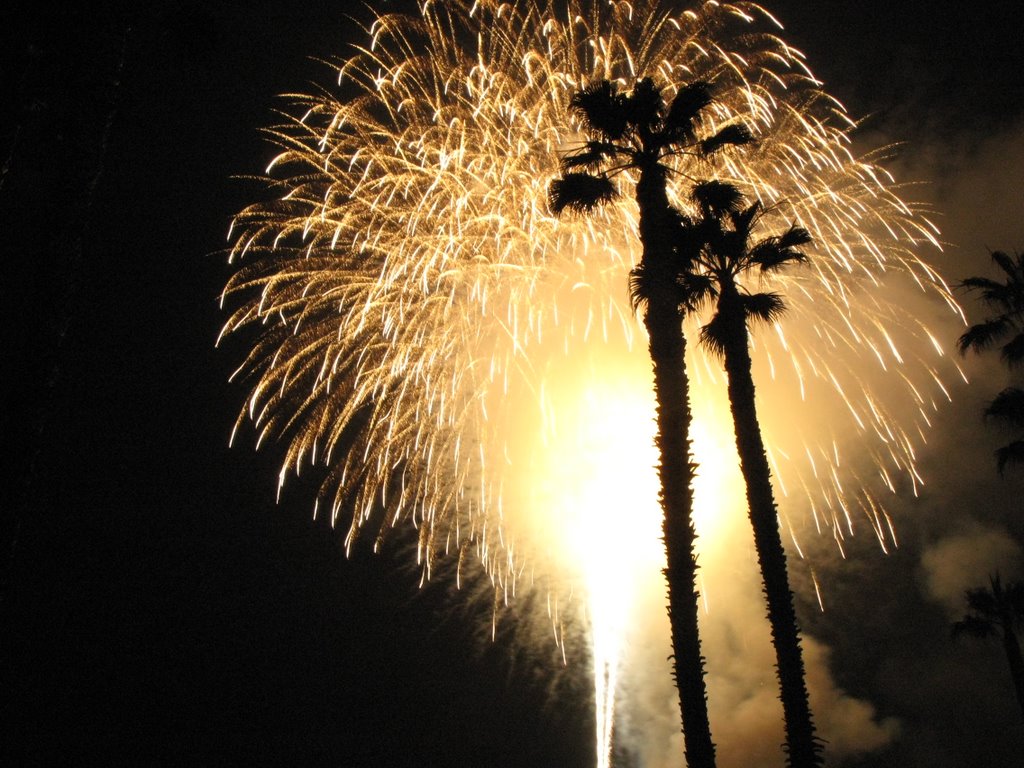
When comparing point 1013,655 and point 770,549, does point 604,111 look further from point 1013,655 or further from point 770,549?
point 1013,655

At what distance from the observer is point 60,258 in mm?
9375

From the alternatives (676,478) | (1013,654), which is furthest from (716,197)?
(1013,654)

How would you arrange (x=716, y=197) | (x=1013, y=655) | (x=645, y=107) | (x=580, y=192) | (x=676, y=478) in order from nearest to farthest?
(x=676, y=478), (x=580, y=192), (x=645, y=107), (x=716, y=197), (x=1013, y=655)

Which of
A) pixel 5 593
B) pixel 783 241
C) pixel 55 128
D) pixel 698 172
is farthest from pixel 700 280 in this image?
pixel 5 593

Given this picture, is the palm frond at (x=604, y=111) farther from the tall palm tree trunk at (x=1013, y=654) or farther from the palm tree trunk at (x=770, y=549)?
the tall palm tree trunk at (x=1013, y=654)

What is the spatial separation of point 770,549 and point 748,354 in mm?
4087

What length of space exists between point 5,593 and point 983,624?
32.4 metres

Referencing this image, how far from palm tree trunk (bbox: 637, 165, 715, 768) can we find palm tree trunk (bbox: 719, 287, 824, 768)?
2296 mm

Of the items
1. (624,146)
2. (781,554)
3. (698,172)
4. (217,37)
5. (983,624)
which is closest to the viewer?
(217,37)

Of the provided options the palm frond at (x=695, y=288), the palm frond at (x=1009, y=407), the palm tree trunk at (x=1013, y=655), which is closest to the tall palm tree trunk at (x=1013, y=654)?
the palm tree trunk at (x=1013, y=655)

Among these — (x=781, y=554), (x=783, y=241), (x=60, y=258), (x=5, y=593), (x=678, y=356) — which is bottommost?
(x=5, y=593)

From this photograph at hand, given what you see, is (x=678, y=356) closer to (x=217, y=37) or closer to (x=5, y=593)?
(x=217, y=37)

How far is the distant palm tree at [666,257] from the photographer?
12094 mm

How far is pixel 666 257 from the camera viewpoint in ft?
46.7
